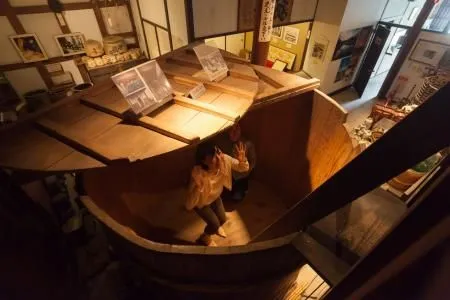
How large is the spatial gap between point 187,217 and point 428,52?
776 centimetres

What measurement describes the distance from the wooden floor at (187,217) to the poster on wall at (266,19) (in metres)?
2.55

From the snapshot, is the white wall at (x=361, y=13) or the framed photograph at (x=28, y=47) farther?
the white wall at (x=361, y=13)

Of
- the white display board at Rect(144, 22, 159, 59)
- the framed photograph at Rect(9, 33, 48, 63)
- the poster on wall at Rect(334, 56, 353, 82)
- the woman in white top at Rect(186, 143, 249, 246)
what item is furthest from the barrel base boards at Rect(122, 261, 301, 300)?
the poster on wall at Rect(334, 56, 353, 82)

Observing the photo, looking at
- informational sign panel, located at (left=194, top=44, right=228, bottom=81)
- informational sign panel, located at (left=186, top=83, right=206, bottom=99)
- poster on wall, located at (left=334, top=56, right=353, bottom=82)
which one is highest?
informational sign panel, located at (left=194, top=44, right=228, bottom=81)

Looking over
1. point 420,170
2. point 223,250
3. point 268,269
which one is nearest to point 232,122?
point 223,250

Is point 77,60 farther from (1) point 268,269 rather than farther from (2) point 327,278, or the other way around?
(2) point 327,278

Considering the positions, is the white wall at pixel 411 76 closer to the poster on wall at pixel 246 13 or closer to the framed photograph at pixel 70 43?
the poster on wall at pixel 246 13

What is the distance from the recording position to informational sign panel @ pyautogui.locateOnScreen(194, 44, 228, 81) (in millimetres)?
2648

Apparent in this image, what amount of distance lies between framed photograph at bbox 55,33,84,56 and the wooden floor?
5144mm

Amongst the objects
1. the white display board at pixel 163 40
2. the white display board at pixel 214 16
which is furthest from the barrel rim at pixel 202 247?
the white display board at pixel 163 40

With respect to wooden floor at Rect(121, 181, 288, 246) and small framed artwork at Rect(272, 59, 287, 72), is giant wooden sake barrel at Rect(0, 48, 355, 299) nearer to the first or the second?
wooden floor at Rect(121, 181, 288, 246)

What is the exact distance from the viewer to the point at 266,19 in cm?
324

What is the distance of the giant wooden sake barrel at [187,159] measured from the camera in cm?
169

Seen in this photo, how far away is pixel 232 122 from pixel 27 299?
202cm
